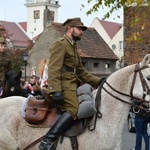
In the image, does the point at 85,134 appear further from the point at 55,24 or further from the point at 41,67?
the point at 55,24

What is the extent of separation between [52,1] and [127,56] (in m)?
106

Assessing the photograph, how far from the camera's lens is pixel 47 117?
6574mm

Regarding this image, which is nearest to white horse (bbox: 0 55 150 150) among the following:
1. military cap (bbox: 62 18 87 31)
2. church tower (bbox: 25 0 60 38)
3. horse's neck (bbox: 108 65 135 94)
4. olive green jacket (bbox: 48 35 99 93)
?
horse's neck (bbox: 108 65 135 94)

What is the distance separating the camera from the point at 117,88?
6352mm

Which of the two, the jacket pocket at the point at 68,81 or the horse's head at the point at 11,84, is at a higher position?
the jacket pocket at the point at 68,81

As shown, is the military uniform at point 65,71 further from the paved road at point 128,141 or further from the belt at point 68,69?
the paved road at point 128,141

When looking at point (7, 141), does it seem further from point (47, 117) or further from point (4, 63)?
point (4, 63)

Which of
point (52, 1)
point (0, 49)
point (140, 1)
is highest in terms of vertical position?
point (52, 1)

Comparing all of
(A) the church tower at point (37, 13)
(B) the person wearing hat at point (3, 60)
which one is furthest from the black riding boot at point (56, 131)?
(A) the church tower at point (37, 13)

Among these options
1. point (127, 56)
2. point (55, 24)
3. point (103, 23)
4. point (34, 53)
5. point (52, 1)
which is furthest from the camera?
point (52, 1)

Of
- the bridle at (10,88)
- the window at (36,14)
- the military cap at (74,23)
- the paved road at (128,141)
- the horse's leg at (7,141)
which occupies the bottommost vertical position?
the paved road at (128,141)

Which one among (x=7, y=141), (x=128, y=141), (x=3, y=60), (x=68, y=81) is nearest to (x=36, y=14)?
(x=128, y=141)

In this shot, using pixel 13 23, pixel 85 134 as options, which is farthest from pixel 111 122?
pixel 13 23

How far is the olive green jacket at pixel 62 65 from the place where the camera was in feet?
20.4
